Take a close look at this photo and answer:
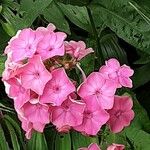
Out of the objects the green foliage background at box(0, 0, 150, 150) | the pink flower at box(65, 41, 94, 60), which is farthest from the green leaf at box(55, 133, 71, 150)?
the pink flower at box(65, 41, 94, 60)

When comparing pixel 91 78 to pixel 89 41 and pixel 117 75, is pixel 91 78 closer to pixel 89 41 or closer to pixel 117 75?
pixel 117 75

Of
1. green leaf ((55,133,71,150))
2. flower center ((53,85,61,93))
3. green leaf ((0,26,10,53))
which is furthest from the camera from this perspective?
green leaf ((0,26,10,53))

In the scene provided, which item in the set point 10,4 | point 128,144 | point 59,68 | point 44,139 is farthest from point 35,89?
point 10,4

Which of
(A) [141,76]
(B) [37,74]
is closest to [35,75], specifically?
(B) [37,74]

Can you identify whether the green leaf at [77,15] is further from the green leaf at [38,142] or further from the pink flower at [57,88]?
the pink flower at [57,88]

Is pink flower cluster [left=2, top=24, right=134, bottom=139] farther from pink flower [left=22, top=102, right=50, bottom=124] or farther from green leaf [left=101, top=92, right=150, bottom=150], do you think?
green leaf [left=101, top=92, right=150, bottom=150]

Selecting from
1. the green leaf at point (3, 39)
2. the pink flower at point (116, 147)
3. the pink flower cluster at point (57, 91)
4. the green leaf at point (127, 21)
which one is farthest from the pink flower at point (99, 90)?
the green leaf at point (3, 39)
